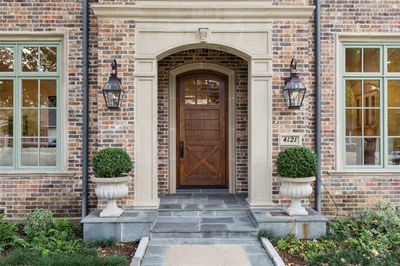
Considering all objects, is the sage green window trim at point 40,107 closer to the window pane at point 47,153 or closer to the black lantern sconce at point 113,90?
the window pane at point 47,153

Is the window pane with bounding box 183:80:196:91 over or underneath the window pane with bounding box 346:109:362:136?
over

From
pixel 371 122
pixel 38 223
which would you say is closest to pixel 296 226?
pixel 371 122

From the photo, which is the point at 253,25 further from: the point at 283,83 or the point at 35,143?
the point at 35,143

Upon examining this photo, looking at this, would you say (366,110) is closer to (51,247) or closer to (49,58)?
(51,247)

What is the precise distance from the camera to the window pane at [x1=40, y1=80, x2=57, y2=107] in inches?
265

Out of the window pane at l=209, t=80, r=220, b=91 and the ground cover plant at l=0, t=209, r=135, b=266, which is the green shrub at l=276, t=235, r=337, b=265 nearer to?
the ground cover plant at l=0, t=209, r=135, b=266

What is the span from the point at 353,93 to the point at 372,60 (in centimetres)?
73

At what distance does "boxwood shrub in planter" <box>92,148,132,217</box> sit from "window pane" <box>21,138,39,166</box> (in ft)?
6.17

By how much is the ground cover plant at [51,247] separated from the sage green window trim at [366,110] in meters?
4.49

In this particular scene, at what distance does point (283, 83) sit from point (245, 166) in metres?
2.04

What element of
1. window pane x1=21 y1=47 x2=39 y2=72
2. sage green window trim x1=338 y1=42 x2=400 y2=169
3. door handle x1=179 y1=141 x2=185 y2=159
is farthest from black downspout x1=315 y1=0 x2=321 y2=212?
window pane x1=21 y1=47 x2=39 y2=72

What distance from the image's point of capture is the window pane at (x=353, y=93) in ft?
22.5

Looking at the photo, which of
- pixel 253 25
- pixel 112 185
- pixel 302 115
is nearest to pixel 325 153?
pixel 302 115

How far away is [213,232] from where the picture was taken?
5398 mm
